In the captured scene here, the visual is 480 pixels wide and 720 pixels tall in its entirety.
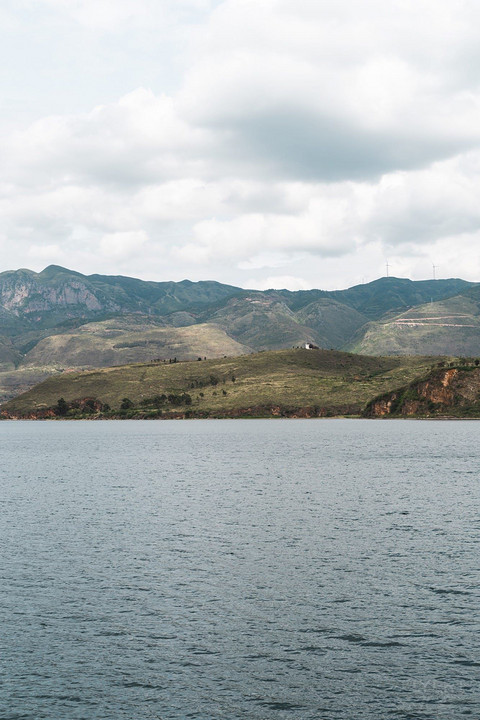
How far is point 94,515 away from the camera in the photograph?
3334 inches

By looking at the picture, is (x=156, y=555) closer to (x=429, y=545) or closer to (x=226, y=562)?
(x=226, y=562)

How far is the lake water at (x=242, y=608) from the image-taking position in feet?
103

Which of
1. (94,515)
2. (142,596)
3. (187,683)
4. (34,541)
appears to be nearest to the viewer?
(187,683)

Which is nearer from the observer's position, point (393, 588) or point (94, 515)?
point (393, 588)

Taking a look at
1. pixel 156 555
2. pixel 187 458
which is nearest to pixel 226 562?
pixel 156 555

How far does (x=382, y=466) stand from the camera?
144 metres

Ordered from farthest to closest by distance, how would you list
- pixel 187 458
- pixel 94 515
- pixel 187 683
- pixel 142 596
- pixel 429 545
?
pixel 187 458
pixel 94 515
pixel 429 545
pixel 142 596
pixel 187 683

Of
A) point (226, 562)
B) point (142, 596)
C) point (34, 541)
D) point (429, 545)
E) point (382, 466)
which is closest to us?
point (142, 596)

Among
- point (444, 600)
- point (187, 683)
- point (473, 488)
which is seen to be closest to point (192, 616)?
point (187, 683)

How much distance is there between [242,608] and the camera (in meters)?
44.6

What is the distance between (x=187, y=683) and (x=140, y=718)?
13.4 ft

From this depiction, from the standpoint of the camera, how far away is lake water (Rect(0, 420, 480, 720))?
31.3 metres

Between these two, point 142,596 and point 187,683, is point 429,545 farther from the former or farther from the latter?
point 187,683

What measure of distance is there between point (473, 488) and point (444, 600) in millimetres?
63436
